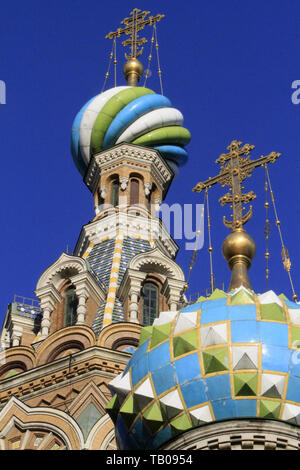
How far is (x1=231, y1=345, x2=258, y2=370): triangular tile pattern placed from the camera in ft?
52.6

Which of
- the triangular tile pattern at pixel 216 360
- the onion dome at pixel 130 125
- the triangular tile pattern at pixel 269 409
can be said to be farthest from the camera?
the onion dome at pixel 130 125

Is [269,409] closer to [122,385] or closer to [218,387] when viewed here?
[218,387]

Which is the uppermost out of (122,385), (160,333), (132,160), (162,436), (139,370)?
(132,160)

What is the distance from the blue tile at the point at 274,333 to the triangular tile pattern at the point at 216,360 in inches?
19.7

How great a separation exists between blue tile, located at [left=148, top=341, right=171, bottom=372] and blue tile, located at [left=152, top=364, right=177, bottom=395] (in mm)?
89

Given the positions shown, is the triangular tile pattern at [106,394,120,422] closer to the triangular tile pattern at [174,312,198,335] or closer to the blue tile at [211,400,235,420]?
the triangular tile pattern at [174,312,198,335]

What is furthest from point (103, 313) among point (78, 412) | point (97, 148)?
point (97, 148)

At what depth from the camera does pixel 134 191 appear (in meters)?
29.0

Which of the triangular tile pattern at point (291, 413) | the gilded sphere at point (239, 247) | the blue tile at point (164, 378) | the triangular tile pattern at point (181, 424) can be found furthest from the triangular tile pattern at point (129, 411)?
the gilded sphere at point (239, 247)

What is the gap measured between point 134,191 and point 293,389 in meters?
13.3

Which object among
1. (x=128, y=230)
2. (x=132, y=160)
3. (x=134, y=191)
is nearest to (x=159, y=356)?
(x=128, y=230)

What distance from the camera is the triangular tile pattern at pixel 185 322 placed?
1681cm

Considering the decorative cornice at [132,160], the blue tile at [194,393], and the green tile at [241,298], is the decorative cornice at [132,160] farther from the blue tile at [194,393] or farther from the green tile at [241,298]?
the blue tile at [194,393]

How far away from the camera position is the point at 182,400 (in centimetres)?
1609
